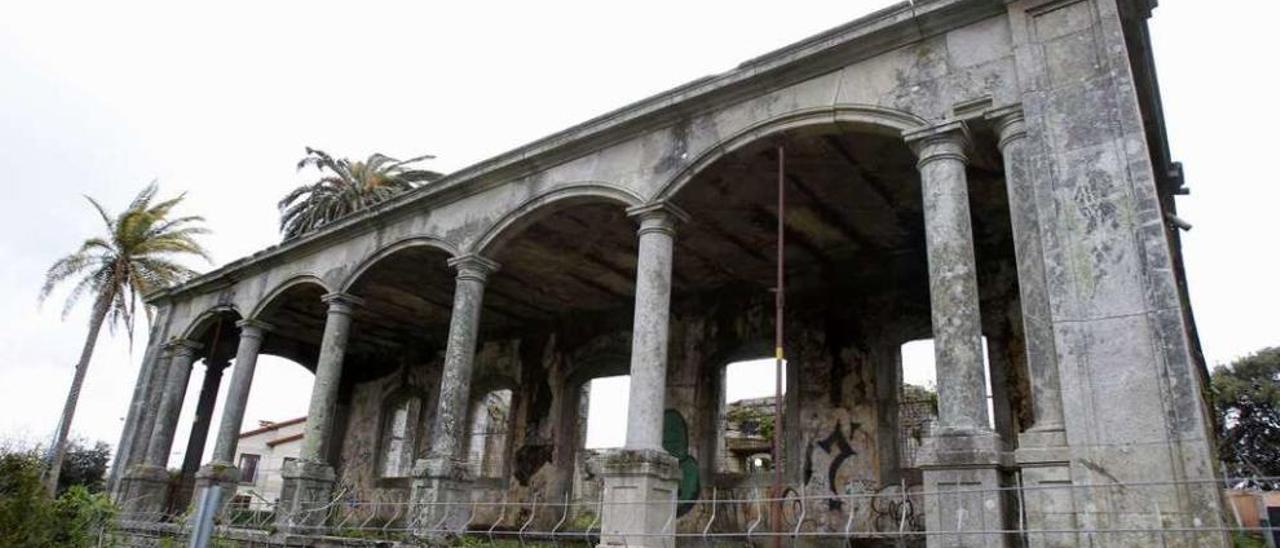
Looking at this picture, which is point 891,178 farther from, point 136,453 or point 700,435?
point 136,453

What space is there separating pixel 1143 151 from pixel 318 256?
11.7 m

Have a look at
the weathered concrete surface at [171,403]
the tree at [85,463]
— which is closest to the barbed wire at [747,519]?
the weathered concrete surface at [171,403]

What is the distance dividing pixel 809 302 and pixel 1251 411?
76.7 feet

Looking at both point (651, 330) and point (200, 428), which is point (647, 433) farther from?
point (200, 428)

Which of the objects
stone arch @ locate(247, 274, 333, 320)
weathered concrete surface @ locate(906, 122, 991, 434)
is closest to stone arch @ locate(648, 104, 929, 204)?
weathered concrete surface @ locate(906, 122, 991, 434)

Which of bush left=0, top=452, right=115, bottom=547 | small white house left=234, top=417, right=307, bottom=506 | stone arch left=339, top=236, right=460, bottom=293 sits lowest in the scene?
bush left=0, top=452, right=115, bottom=547

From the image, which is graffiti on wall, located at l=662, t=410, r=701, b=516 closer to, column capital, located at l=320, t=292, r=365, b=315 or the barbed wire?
the barbed wire

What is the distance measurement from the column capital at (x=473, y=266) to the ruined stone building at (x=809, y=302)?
0.09 ft

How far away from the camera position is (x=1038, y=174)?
652cm

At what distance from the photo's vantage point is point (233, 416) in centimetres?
1327

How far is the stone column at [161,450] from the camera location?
13578mm

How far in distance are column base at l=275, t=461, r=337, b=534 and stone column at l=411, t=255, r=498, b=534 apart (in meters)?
2.08

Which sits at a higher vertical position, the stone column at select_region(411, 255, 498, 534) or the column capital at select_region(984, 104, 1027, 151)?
the column capital at select_region(984, 104, 1027, 151)

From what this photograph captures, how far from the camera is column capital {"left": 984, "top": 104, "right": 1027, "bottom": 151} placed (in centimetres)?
684
